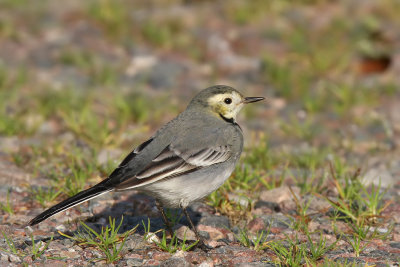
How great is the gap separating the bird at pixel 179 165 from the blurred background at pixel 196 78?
1.00 meters

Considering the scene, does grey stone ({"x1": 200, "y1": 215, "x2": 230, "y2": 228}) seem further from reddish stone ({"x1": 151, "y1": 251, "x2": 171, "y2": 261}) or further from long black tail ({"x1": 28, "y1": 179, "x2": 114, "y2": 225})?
long black tail ({"x1": 28, "y1": 179, "x2": 114, "y2": 225})

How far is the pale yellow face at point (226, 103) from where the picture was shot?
6.49 m

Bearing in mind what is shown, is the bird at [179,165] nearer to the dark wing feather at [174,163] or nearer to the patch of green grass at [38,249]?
the dark wing feather at [174,163]

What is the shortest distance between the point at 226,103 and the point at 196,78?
15.2ft

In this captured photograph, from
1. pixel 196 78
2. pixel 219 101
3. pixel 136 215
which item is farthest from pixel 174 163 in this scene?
pixel 196 78

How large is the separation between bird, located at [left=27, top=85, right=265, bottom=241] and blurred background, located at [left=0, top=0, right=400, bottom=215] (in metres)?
Answer: 1.00

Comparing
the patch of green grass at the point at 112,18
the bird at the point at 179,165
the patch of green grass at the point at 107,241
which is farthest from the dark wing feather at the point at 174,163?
the patch of green grass at the point at 112,18

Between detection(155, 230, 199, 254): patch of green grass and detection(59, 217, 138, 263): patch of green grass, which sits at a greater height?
detection(59, 217, 138, 263): patch of green grass

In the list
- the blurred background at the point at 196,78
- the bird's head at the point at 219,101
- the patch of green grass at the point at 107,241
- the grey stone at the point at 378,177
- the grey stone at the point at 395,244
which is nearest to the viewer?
the patch of green grass at the point at 107,241

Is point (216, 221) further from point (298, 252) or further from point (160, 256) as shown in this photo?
point (298, 252)

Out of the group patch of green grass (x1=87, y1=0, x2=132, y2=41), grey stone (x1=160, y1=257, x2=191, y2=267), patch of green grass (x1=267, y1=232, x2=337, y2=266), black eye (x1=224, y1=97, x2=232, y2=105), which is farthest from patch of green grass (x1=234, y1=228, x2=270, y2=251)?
patch of green grass (x1=87, y1=0, x2=132, y2=41)

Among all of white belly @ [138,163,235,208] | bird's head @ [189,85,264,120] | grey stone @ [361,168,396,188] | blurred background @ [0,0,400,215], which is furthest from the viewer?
blurred background @ [0,0,400,215]

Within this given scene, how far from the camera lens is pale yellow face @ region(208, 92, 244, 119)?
649 cm

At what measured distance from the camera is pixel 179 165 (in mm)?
5582
